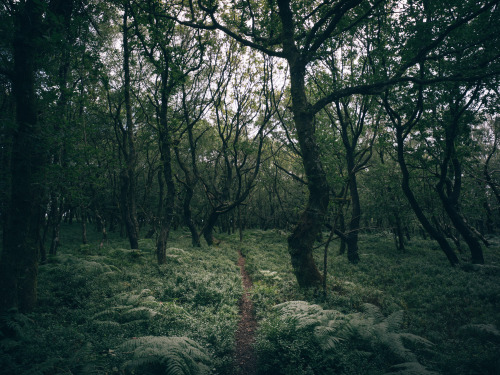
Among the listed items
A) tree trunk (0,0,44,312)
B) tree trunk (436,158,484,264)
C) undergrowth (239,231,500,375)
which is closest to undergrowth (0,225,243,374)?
tree trunk (0,0,44,312)

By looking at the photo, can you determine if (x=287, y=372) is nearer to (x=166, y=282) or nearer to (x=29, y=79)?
(x=166, y=282)

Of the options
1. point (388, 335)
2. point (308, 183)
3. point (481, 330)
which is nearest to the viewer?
point (388, 335)

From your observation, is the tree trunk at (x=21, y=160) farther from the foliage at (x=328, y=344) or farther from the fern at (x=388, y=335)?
the fern at (x=388, y=335)

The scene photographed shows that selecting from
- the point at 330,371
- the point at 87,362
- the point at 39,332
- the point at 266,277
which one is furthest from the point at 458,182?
the point at 39,332

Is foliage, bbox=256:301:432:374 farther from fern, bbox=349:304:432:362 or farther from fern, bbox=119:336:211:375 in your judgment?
fern, bbox=119:336:211:375

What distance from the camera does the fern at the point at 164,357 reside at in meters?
3.71

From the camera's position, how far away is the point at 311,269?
8.45 m

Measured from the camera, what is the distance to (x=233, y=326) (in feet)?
20.6

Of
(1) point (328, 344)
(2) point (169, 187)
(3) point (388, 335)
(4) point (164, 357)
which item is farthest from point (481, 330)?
(2) point (169, 187)

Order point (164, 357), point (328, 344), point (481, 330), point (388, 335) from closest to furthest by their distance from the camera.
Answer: point (164, 357) < point (328, 344) < point (388, 335) < point (481, 330)

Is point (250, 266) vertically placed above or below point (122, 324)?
below

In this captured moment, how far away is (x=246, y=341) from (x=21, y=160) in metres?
6.90

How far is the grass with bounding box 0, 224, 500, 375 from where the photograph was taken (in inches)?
164

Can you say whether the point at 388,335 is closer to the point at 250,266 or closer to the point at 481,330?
the point at 481,330
